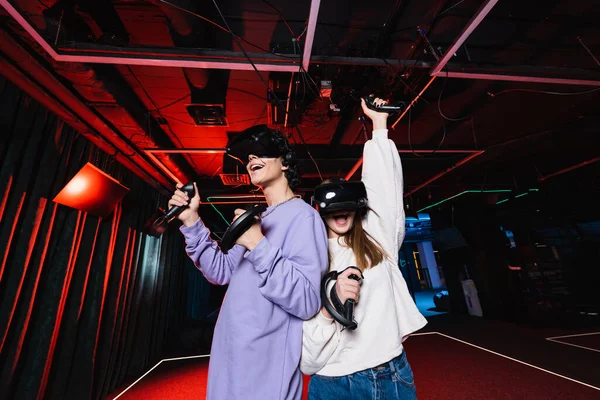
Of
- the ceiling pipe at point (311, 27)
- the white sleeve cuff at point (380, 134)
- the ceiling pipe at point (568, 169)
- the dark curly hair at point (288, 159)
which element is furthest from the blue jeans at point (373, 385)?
the ceiling pipe at point (568, 169)

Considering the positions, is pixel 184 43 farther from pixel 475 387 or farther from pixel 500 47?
pixel 475 387

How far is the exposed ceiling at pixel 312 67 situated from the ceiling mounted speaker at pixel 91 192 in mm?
614

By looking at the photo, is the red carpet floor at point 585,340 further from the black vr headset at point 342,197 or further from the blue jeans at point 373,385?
the black vr headset at point 342,197

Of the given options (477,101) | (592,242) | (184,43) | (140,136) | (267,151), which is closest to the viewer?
(267,151)

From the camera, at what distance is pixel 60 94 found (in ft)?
7.86

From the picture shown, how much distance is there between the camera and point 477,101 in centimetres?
358

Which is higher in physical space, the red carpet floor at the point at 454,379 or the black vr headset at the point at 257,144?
the black vr headset at the point at 257,144

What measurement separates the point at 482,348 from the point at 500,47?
4.50 metres

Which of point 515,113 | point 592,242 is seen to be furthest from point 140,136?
point 592,242

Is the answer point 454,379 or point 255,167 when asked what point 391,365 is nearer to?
point 255,167

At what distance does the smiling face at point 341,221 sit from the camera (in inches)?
41.5

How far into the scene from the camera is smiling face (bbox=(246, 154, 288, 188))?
987 mm

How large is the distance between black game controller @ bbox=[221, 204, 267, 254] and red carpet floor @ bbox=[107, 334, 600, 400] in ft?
10.6

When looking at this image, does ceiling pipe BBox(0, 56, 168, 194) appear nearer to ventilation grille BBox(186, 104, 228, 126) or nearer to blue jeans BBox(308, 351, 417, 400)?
ventilation grille BBox(186, 104, 228, 126)
